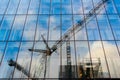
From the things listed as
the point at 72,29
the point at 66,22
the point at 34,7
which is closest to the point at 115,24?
the point at 72,29

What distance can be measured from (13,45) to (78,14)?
9253 mm

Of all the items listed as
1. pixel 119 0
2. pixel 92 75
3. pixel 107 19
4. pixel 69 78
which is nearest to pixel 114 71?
pixel 92 75

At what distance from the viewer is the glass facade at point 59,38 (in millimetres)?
22156

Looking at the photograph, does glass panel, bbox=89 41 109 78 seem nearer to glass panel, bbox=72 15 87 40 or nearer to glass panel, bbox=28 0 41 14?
glass panel, bbox=72 15 87 40

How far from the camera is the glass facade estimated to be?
22.2 m

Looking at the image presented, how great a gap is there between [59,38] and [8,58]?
20.1 ft

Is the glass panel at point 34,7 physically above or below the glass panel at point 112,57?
above

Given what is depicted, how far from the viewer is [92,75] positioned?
70.8 feet

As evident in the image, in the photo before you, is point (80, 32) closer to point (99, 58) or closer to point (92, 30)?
point (92, 30)

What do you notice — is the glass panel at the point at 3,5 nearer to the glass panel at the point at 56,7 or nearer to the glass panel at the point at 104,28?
the glass panel at the point at 56,7

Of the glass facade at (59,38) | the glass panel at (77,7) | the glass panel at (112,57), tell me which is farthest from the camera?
the glass panel at (77,7)

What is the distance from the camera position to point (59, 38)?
82.6 feet

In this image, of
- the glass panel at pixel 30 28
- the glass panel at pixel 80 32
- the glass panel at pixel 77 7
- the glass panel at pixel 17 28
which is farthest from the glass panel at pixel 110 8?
the glass panel at pixel 17 28

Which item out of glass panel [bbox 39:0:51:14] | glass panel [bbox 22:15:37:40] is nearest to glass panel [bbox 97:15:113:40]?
glass panel [bbox 39:0:51:14]
